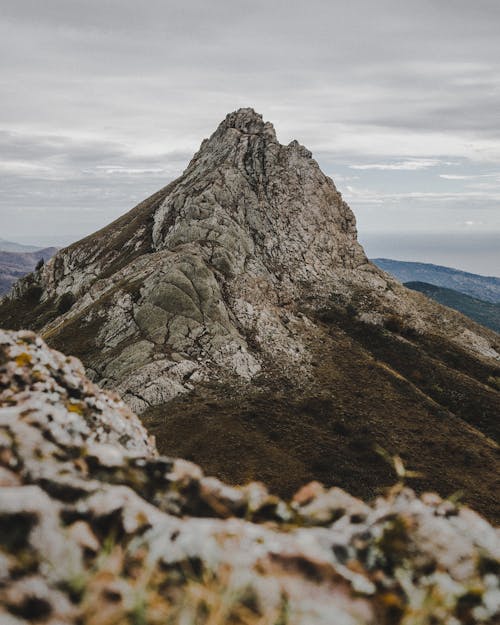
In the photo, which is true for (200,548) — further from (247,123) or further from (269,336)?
(247,123)

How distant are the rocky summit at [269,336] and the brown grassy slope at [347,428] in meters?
0.22

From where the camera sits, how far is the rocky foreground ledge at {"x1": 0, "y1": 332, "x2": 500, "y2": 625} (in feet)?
19.3

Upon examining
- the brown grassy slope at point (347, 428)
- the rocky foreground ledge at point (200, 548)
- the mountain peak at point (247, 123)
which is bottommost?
the brown grassy slope at point (347, 428)

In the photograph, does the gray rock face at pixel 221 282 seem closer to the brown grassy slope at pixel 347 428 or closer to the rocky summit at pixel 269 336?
the rocky summit at pixel 269 336

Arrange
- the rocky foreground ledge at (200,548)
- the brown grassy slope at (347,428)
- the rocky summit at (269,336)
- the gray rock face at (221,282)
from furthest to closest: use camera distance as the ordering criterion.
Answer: the gray rock face at (221,282)
the rocky summit at (269,336)
the brown grassy slope at (347,428)
the rocky foreground ledge at (200,548)

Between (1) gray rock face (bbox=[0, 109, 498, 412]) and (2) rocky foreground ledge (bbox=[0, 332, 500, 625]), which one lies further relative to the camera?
(1) gray rock face (bbox=[0, 109, 498, 412])

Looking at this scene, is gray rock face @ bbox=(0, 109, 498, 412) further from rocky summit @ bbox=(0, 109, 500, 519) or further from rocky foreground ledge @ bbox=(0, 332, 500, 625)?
rocky foreground ledge @ bbox=(0, 332, 500, 625)

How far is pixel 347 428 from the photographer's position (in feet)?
180

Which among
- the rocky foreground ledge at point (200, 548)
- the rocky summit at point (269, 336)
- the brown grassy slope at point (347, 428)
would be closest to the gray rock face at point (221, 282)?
the rocky summit at point (269, 336)

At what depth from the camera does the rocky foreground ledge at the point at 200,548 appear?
5.87 meters

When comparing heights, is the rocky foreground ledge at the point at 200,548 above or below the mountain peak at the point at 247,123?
below

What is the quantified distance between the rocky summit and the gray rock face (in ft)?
1.09

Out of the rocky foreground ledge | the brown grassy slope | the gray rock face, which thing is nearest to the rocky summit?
the brown grassy slope

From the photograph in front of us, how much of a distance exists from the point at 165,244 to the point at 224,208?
15169mm
